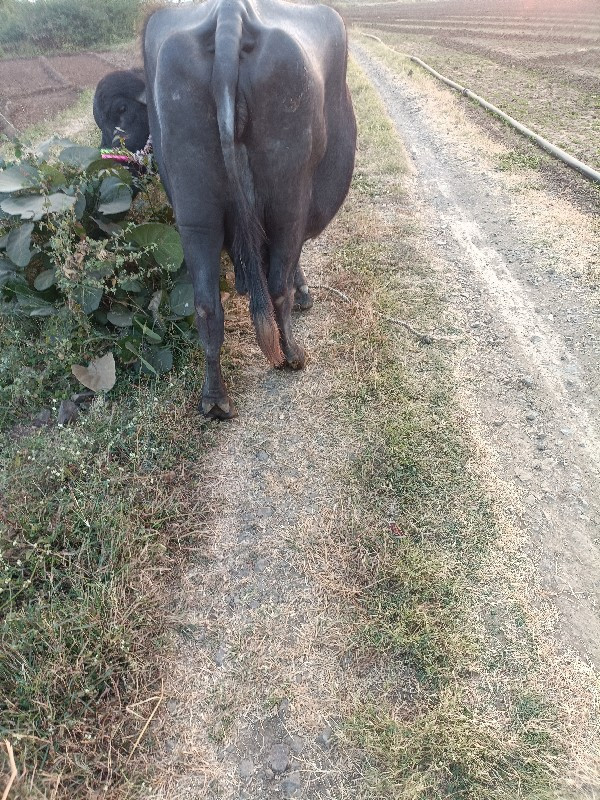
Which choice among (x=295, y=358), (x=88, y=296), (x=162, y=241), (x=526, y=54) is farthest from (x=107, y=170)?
(x=526, y=54)

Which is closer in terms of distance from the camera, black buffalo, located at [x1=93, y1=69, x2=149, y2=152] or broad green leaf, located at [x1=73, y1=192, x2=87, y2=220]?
broad green leaf, located at [x1=73, y1=192, x2=87, y2=220]

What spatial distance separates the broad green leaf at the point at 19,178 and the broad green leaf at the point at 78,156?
0.31 m

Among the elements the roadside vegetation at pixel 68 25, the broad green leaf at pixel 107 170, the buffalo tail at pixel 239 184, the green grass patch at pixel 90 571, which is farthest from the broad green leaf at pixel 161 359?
the roadside vegetation at pixel 68 25

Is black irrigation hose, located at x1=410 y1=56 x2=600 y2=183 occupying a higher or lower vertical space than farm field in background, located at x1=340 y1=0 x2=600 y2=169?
lower

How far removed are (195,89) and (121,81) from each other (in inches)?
88.8

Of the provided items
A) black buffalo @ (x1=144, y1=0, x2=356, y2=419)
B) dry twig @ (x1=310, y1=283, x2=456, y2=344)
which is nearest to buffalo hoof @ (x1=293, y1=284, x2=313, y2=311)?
dry twig @ (x1=310, y1=283, x2=456, y2=344)

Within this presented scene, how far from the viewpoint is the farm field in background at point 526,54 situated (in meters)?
8.10

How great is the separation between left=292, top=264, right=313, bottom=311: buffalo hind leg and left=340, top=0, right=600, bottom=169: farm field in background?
179cm

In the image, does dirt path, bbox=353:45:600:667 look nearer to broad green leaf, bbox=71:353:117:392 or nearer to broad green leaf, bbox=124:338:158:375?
broad green leaf, bbox=124:338:158:375

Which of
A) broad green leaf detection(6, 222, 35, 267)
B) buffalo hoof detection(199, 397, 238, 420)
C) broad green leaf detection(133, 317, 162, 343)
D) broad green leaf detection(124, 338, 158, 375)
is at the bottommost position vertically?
buffalo hoof detection(199, 397, 238, 420)

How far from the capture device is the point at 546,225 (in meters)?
5.07

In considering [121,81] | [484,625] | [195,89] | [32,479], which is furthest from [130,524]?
[121,81]

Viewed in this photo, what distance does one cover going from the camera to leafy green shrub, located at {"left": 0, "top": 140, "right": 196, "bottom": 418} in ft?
10.0

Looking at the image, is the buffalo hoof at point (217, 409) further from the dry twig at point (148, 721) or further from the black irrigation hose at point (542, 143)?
the black irrigation hose at point (542, 143)
